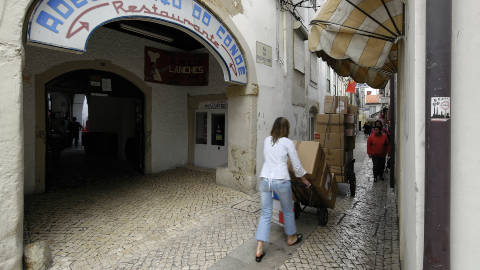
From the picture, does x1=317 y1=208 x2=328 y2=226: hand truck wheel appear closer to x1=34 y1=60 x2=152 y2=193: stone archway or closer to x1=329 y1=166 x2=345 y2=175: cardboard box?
x1=329 y1=166 x2=345 y2=175: cardboard box

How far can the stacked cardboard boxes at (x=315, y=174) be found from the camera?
3.69m

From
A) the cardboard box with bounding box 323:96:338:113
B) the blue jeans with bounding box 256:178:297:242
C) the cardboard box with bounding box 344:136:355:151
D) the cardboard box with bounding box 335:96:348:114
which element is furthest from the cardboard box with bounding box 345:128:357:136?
the blue jeans with bounding box 256:178:297:242

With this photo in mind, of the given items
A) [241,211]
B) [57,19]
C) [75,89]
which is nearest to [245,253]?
[241,211]

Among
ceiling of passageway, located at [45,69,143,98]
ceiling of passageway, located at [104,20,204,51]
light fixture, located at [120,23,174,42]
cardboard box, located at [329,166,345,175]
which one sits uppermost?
ceiling of passageway, located at [104,20,204,51]

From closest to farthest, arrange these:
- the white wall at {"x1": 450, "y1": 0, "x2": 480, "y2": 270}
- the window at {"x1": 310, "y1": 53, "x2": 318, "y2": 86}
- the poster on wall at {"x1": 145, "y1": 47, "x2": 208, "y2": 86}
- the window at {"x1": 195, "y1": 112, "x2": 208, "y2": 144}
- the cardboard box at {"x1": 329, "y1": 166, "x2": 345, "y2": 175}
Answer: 1. the white wall at {"x1": 450, "y1": 0, "x2": 480, "y2": 270}
2. the cardboard box at {"x1": 329, "y1": 166, "x2": 345, "y2": 175}
3. the poster on wall at {"x1": 145, "y1": 47, "x2": 208, "y2": 86}
4. the window at {"x1": 195, "y1": 112, "x2": 208, "y2": 144}
5. the window at {"x1": 310, "y1": 53, "x2": 318, "y2": 86}

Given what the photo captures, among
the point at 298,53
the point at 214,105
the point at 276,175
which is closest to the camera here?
the point at 276,175

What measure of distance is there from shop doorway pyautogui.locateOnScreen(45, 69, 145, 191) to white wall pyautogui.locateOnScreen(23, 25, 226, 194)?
0.40m

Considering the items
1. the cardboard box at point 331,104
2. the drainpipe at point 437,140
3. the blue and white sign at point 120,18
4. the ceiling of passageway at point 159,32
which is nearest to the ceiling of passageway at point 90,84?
the ceiling of passageway at point 159,32

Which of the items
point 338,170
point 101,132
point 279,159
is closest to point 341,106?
point 338,170

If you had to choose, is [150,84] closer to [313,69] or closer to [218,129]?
[218,129]

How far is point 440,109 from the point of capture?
1404 millimetres

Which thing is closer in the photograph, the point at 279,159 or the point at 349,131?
the point at 279,159

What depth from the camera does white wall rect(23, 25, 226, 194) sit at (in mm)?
5492

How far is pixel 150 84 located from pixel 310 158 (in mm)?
5525
